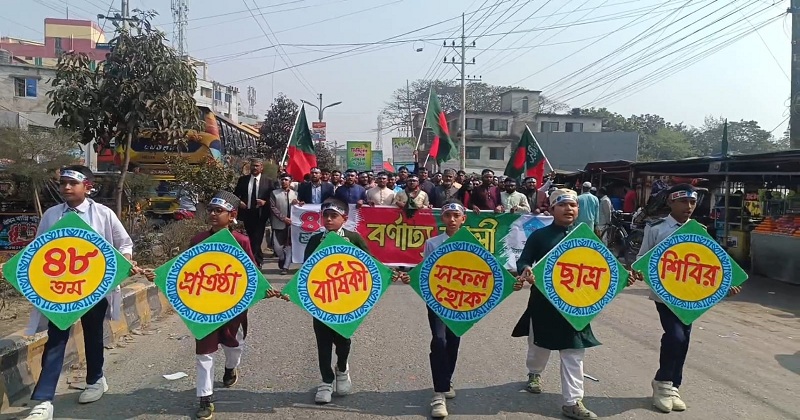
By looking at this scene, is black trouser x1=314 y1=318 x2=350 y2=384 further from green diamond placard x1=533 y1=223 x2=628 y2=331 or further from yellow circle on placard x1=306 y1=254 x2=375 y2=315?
green diamond placard x1=533 y1=223 x2=628 y2=331

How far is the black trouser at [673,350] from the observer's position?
477 cm

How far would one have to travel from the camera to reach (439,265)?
15.8 feet

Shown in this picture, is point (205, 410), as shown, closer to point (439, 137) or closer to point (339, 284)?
point (339, 284)

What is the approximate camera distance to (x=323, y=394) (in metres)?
4.77

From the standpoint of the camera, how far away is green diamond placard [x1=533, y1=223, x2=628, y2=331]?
4.61 m

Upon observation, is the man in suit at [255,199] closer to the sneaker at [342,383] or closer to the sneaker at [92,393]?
the sneaker at [92,393]

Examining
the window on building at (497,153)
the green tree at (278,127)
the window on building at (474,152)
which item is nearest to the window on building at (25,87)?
the green tree at (278,127)

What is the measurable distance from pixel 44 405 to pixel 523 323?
3.48m

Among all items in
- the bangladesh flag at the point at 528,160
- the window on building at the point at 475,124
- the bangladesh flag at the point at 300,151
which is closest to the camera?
the bangladesh flag at the point at 300,151

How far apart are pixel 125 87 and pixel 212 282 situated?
6.32m

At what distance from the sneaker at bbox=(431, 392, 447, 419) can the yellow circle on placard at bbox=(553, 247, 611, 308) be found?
45.1 inches

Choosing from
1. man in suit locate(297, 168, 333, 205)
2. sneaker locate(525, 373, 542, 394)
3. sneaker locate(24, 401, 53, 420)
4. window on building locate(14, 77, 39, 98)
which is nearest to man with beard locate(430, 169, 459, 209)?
man in suit locate(297, 168, 333, 205)

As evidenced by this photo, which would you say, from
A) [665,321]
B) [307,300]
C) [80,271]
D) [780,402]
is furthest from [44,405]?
[780,402]

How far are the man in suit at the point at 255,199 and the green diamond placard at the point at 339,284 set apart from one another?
223 inches
